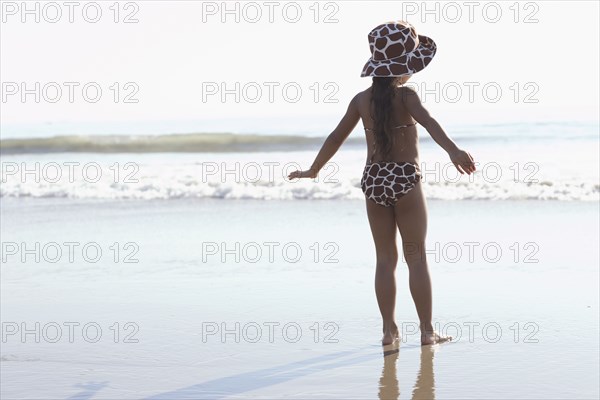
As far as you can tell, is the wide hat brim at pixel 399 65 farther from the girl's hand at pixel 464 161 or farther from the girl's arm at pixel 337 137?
the girl's hand at pixel 464 161

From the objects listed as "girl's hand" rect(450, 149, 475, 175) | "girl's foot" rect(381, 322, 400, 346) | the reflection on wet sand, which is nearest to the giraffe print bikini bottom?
"girl's hand" rect(450, 149, 475, 175)

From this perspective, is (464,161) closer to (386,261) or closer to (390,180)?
(390,180)

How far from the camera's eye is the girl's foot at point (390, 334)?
4.67 m

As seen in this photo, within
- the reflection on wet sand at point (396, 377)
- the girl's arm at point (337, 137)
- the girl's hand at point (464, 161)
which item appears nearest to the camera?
the reflection on wet sand at point (396, 377)

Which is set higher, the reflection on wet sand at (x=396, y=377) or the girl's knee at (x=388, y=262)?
the girl's knee at (x=388, y=262)

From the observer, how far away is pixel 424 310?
15.5ft

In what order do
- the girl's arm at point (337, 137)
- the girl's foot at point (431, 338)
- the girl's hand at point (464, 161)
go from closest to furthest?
the girl's hand at point (464, 161)
the girl's foot at point (431, 338)
the girl's arm at point (337, 137)

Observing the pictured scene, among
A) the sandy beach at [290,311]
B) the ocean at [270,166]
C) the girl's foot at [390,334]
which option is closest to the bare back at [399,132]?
the girl's foot at [390,334]

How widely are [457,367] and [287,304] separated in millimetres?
1539

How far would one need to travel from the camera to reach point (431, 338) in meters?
4.66

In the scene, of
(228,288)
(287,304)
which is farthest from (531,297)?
(228,288)

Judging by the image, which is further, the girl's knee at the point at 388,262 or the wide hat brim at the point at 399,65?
the girl's knee at the point at 388,262

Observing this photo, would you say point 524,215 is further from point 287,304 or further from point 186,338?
point 186,338

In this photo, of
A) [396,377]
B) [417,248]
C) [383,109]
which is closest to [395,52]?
[383,109]
